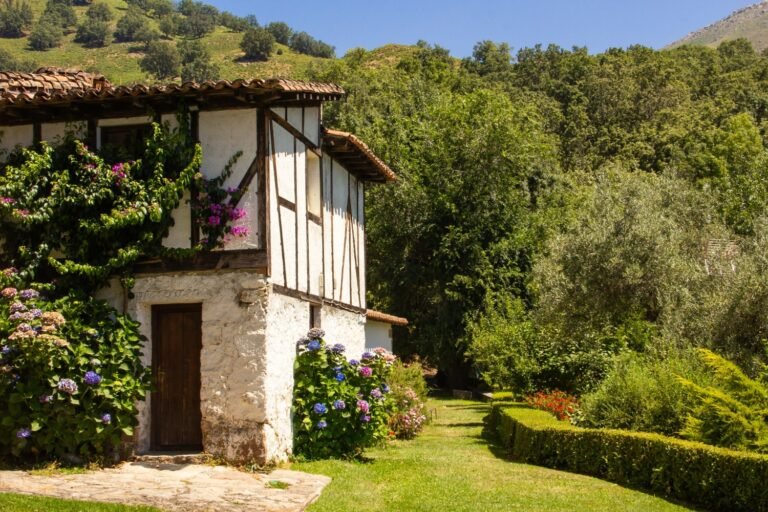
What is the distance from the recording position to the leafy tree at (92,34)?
308ft

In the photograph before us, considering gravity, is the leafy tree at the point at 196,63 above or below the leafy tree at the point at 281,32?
below

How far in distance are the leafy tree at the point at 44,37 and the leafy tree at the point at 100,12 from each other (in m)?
6.36

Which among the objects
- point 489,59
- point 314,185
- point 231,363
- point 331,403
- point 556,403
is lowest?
point 556,403

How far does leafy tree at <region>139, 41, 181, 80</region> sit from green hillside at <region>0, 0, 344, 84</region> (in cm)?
101

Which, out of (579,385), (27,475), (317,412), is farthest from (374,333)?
(27,475)

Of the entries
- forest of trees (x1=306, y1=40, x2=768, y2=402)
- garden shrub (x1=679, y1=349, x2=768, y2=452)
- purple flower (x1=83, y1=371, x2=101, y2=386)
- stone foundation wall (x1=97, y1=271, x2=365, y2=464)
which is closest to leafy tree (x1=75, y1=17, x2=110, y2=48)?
forest of trees (x1=306, y1=40, x2=768, y2=402)

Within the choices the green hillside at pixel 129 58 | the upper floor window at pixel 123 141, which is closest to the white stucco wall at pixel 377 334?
the upper floor window at pixel 123 141

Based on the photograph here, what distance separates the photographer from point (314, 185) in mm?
15703

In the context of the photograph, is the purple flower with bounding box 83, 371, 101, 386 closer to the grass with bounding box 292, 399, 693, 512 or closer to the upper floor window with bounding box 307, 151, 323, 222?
the grass with bounding box 292, 399, 693, 512

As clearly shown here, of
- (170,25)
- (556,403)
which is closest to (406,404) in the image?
(556,403)

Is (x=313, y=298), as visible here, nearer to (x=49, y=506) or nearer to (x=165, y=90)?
(x=165, y=90)

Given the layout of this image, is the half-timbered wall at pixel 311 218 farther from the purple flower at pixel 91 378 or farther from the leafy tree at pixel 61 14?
the leafy tree at pixel 61 14

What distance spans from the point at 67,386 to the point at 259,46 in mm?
82067

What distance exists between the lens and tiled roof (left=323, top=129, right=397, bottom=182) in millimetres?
15711
